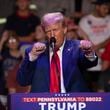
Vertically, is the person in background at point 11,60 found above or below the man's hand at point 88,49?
below

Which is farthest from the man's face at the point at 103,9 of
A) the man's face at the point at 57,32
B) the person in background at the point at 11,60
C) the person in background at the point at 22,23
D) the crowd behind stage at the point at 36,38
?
the man's face at the point at 57,32

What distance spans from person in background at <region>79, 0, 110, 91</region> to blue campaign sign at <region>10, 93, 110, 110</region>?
11.6 feet

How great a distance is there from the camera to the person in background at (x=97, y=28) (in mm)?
7090

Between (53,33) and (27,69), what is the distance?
1.11 ft

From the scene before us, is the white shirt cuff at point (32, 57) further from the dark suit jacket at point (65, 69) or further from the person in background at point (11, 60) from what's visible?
the person in background at point (11, 60)

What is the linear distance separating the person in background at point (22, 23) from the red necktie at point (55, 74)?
3045 millimetres

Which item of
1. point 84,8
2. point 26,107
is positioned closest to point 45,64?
point 26,107

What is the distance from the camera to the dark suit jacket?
13.5 feet

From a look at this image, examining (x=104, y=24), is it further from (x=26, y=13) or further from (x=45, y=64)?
(x=45, y=64)

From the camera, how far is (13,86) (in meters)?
6.82

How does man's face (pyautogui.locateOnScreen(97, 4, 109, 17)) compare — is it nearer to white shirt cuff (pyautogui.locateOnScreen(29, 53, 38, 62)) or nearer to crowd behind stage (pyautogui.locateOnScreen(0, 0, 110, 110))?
crowd behind stage (pyautogui.locateOnScreen(0, 0, 110, 110))

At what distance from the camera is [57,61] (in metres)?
4.10

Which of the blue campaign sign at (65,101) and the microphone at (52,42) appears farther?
the microphone at (52,42)

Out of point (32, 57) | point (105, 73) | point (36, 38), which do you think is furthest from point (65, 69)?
point (36, 38)
